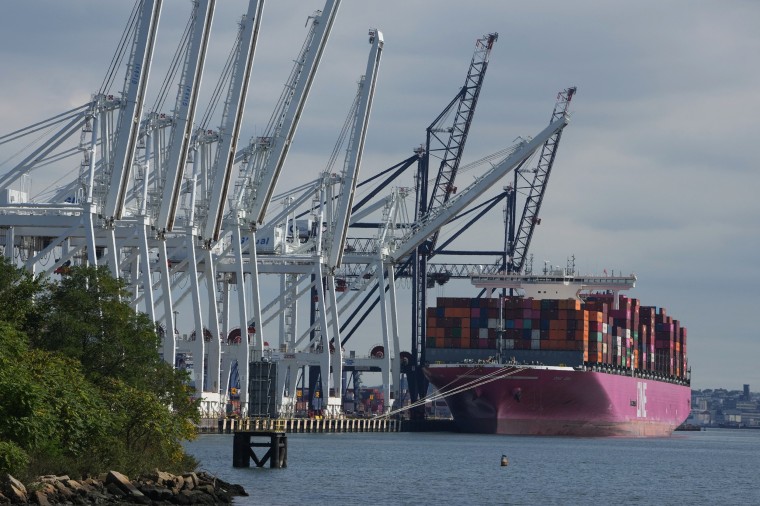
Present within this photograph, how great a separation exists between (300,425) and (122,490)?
191 ft

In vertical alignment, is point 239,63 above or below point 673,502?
above

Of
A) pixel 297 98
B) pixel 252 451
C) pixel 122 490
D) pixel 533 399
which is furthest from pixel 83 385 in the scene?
pixel 533 399

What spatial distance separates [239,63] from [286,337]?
3948 centimetres

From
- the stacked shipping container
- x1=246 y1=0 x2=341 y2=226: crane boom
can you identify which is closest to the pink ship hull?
the stacked shipping container

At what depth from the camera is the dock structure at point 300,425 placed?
267 feet

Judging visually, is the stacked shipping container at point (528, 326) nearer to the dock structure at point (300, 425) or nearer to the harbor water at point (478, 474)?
the dock structure at point (300, 425)

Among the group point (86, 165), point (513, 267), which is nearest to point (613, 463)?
point (86, 165)

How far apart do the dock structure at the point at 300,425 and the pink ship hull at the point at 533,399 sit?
181 inches

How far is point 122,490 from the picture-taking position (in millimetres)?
37750

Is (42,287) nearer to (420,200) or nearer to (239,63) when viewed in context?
(239,63)

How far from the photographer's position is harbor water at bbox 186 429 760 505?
1916 inches

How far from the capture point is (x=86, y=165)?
72.1 metres

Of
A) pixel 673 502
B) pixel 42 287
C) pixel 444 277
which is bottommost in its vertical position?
pixel 673 502

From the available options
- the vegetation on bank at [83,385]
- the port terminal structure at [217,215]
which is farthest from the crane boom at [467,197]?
the vegetation on bank at [83,385]
